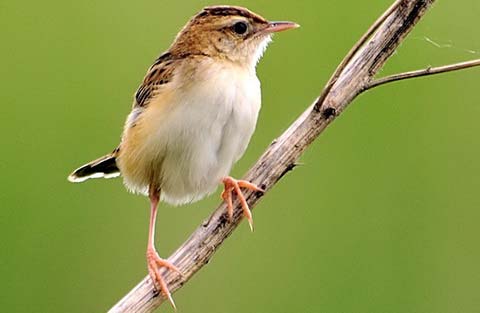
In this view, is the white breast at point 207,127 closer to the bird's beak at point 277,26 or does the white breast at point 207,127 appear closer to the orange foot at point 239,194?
the bird's beak at point 277,26

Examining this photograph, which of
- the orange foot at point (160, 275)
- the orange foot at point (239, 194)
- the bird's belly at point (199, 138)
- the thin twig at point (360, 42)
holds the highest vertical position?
the bird's belly at point (199, 138)

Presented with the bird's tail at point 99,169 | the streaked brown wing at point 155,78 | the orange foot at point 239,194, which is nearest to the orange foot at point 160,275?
the orange foot at point 239,194

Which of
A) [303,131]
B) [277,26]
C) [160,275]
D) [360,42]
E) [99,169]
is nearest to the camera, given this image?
[360,42]

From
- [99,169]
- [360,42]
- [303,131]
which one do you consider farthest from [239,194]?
[99,169]

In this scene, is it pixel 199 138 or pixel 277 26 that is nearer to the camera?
pixel 199 138

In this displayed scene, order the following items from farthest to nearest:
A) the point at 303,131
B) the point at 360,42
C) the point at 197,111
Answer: the point at 197,111
the point at 303,131
the point at 360,42

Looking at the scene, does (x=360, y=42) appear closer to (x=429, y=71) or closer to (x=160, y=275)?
(x=429, y=71)
